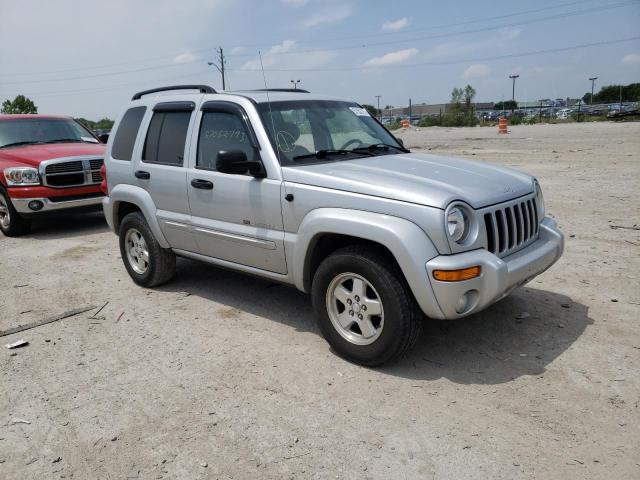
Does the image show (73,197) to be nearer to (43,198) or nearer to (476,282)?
(43,198)

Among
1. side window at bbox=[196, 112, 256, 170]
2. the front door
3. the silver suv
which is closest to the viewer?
the silver suv

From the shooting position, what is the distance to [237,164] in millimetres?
4219

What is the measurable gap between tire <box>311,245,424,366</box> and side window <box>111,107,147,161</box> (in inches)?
112

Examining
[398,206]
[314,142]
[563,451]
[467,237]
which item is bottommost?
[563,451]

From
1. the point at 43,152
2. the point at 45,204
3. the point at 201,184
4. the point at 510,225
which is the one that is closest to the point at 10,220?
the point at 45,204

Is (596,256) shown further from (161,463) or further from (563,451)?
(161,463)

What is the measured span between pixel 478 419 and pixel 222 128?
3082mm

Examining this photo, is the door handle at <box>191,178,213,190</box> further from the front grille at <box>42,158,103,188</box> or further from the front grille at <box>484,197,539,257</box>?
the front grille at <box>42,158,103,188</box>

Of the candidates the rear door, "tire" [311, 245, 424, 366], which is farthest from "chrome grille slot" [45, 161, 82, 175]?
"tire" [311, 245, 424, 366]

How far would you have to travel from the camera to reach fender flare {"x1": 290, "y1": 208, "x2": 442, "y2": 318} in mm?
3416

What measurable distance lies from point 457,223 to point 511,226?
1.98 ft

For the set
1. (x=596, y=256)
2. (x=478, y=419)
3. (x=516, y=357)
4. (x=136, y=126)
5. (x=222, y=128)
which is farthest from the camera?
(x=596, y=256)

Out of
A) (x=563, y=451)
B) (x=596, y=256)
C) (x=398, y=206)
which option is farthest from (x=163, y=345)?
(x=596, y=256)

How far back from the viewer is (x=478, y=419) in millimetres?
3230
